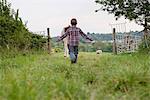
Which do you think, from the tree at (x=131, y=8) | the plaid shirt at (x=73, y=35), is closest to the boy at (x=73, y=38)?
the plaid shirt at (x=73, y=35)

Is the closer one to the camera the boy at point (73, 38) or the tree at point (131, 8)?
the boy at point (73, 38)

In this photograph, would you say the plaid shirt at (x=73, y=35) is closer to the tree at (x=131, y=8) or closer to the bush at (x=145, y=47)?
the bush at (x=145, y=47)

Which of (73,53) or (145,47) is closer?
(73,53)

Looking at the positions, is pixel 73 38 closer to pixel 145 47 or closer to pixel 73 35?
pixel 73 35

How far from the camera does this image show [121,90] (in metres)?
7.48

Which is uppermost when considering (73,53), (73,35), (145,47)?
(73,35)

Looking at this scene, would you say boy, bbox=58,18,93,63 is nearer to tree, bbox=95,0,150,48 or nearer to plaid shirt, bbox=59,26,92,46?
plaid shirt, bbox=59,26,92,46

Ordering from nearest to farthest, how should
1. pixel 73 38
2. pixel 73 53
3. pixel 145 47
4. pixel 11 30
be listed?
pixel 73 38 → pixel 73 53 → pixel 145 47 → pixel 11 30

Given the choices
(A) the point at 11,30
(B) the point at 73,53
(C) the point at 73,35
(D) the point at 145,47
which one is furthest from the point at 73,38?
(A) the point at 11,30

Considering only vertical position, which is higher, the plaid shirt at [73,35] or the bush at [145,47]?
the plaid shirt at [73,35]

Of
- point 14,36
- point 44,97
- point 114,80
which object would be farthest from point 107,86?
point 14,36

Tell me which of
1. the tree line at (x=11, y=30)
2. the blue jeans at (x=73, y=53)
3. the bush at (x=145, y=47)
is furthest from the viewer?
the tree line at (x=11, y=30)

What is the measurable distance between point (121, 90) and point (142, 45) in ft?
42.6

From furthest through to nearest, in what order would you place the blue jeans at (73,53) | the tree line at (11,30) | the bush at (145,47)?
the tree line at (11,30)
the bush at (145,47)
the blue jeans at (73,53)
